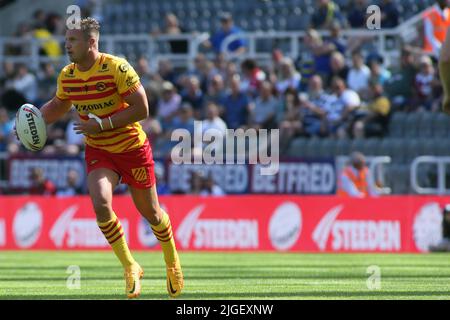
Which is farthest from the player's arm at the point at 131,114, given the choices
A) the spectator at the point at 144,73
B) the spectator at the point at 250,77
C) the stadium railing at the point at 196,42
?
the spectator at the point at 144,73

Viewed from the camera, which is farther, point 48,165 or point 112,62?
point 48,165

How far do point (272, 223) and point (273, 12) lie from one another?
7881 millimetres

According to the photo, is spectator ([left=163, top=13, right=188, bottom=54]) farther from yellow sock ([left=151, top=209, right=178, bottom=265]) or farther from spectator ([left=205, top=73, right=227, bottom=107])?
yellow sock ([left=151, top=209, right=178, bottom=265])

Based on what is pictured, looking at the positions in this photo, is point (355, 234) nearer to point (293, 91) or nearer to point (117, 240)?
point (293, 91)

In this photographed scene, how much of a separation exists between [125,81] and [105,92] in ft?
0.74

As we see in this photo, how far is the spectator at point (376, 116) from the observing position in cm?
2156

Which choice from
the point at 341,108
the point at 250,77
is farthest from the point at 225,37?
the point at 341,108

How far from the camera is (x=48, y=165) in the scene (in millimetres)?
22938

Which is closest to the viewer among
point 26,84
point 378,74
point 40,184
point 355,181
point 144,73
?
point 355,181

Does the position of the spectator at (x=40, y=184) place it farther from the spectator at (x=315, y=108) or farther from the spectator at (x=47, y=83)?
the spectator at (x=315, y=108)

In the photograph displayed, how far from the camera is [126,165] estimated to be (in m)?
10.9

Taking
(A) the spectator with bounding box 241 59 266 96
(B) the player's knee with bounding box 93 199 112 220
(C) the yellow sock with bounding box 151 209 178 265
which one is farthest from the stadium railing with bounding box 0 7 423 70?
(B) the player's knee with bounding box 93 199 112 220

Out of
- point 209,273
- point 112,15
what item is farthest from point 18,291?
point 112,15

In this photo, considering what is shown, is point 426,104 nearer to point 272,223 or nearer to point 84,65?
point 272,223
